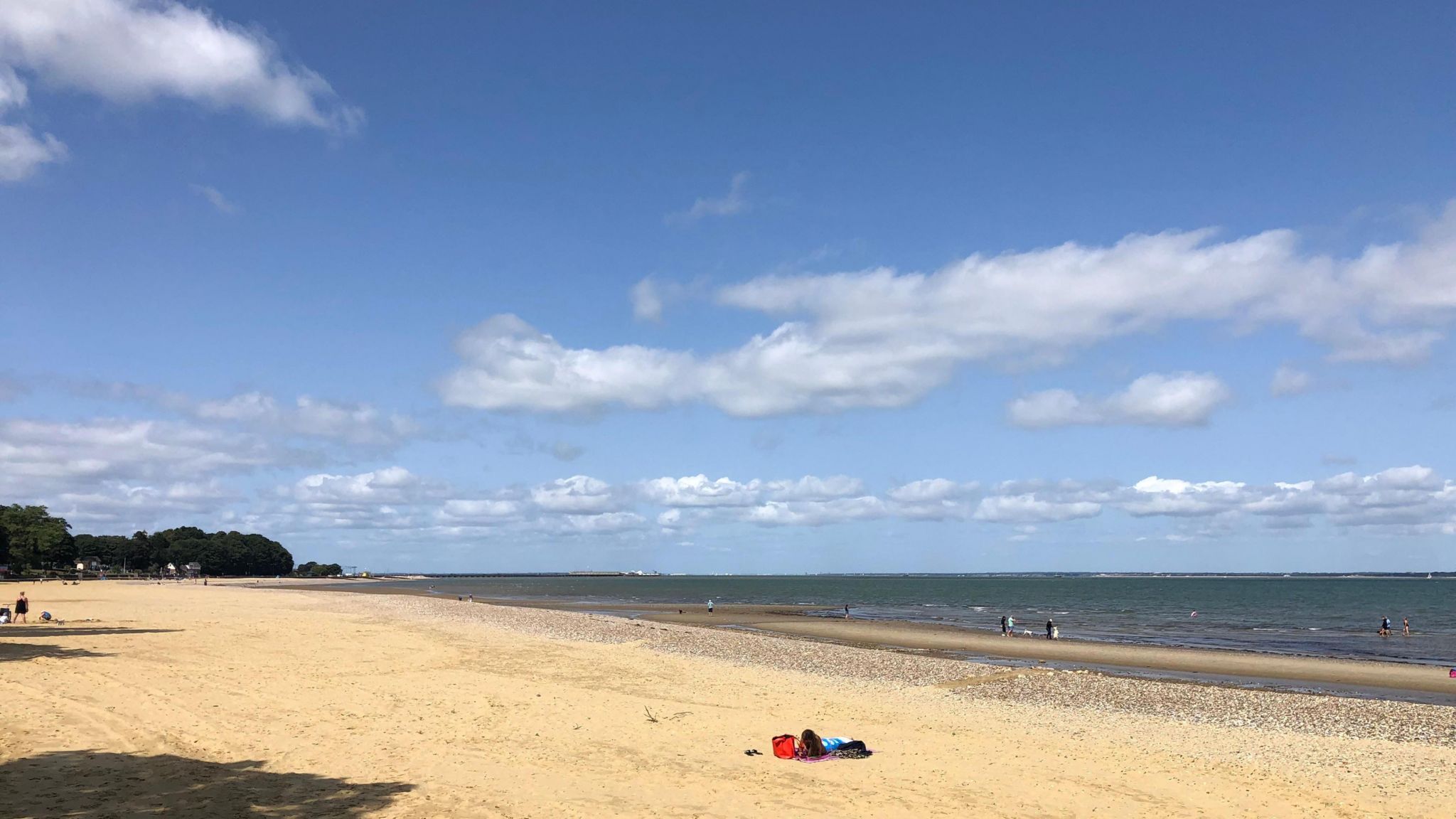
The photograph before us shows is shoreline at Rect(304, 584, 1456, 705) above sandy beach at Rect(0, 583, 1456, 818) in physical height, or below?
below

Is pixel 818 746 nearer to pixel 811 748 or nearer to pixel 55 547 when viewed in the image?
pixel 811 748

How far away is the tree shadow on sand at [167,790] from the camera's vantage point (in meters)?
10.9

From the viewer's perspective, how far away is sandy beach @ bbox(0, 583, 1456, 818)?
41.8ft

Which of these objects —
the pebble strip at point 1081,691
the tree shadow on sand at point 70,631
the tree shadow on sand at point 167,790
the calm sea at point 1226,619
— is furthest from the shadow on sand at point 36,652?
the calm sea at point 1226,619

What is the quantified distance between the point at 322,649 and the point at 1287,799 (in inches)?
1144

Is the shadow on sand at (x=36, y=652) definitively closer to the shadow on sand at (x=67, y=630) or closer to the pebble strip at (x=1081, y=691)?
the shadow on sand at (x=67, y=630)

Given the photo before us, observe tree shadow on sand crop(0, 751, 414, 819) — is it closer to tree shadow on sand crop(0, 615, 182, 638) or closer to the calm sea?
tree shadow on sand crop(0, 615, 182, 638)

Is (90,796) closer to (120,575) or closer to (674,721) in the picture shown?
(674,721)

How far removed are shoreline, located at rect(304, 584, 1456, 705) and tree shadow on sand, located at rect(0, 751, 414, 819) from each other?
105ft

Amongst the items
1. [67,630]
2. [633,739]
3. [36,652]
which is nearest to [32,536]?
[67,630]

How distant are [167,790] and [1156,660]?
42.1 m

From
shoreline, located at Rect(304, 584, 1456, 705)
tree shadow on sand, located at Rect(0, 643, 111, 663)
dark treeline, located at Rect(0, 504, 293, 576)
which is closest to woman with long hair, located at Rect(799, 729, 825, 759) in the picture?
tree shadow on sand, located at Rect(0, 643, 111, 663)

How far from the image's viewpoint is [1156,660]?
4184cm

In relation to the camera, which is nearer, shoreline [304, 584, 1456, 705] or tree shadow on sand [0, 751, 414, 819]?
tree shadow on sand [0, 751, 414, 819]
